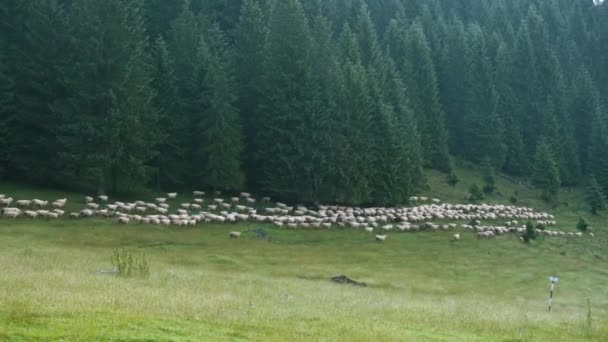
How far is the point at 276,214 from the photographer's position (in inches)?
1907

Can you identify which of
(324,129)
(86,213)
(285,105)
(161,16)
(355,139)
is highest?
(161,16)

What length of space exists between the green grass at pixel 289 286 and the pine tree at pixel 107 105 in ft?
14.3

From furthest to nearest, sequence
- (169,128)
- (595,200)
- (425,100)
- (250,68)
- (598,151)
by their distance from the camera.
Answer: (598,151)
(425,100)
(595,200)
(250,68)
(169,128)

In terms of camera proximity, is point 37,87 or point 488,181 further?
point 488,181

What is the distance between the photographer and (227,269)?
98.9ft

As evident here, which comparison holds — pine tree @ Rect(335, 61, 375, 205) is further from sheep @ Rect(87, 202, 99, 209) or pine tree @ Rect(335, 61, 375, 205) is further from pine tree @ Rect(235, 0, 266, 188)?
sheep @ Rect(87, 202, 99, 209)

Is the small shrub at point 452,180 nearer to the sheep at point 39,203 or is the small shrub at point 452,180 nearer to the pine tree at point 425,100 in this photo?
the pine tree at point 425,100

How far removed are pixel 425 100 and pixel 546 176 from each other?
20293 millimetres

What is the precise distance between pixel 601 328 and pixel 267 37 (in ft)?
162

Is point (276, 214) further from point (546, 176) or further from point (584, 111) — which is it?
point (584, 111)

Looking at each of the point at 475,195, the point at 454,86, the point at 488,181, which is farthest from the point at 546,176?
the point at 454,86

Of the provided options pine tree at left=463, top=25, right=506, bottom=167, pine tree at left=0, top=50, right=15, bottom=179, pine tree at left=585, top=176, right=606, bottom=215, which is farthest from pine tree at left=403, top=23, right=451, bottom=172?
pine tree at left=0, top=50, right=15, bottom=179

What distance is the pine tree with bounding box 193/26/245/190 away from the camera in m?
52.8

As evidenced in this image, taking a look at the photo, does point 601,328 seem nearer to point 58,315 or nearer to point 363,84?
point 58,315
